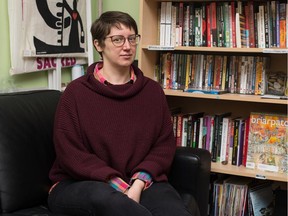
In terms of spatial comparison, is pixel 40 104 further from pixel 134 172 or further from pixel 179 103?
pixel 179 103

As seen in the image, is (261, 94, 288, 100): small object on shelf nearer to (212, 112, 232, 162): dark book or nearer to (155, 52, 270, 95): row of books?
(155, 52, 270, 95): row of books

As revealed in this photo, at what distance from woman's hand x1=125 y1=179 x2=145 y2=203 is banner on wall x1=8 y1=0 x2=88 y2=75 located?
83 centimetres

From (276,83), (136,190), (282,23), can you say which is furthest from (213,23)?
(136,190)

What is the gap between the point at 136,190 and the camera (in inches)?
58.5

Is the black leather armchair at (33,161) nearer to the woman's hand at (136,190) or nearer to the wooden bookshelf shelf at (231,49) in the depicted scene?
the woman's hand at (136,190)

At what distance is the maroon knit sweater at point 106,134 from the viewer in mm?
1514

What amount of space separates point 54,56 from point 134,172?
0.85 metres

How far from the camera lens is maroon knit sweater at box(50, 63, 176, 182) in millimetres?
1514

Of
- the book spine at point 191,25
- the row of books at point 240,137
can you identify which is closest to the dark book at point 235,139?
the row of books at point 240,137

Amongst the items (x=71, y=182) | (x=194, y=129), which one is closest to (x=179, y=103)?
(x=194, y=129)

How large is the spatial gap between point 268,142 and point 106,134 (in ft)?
2.96

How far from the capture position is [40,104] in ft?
5.65

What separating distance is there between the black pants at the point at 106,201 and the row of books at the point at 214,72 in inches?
32.7

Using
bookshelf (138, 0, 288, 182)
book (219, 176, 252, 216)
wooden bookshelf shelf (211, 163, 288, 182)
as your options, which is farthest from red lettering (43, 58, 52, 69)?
book (219, 176, 252, 216)
